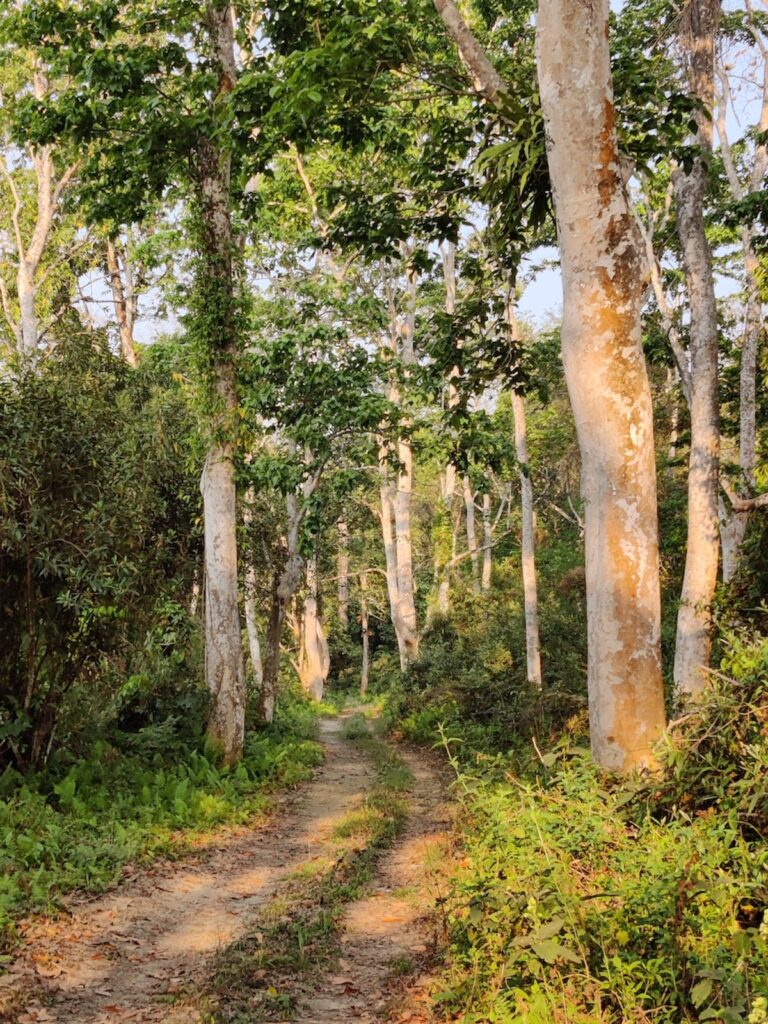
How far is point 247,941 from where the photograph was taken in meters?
5.31

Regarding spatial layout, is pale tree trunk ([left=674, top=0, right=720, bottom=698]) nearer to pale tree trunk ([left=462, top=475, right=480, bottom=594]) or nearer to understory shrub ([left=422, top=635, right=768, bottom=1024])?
understory shrub ([left=422, top=635, right=768, bottom=1024])

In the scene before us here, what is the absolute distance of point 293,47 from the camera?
34.0 feet

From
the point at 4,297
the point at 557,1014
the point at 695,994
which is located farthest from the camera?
the point at 4,297

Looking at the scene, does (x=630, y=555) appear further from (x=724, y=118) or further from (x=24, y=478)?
(x=724, y=118)

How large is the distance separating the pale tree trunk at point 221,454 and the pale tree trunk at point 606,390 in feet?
23.9

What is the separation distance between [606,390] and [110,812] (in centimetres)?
657

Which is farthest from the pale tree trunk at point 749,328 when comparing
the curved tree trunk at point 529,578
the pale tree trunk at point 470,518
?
the pale tree trunk at point 470,518

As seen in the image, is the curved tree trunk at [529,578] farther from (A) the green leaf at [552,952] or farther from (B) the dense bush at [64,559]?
(A) the green leaf at [552,952]

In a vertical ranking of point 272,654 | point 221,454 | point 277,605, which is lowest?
point 272,654

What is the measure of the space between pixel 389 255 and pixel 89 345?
6.66 metres

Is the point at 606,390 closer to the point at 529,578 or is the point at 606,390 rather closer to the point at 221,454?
the point at 221,454

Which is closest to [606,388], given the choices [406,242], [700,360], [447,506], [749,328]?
[700,360]

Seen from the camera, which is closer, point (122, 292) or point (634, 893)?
point (634, 893)

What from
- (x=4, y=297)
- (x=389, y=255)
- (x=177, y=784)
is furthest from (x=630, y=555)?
(x=4, y=297)
